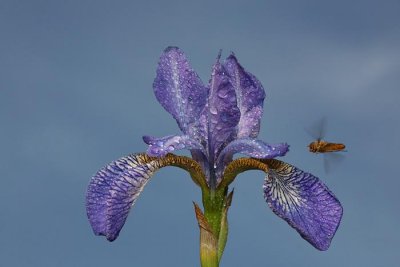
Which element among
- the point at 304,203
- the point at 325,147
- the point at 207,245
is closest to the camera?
the point at 207,245

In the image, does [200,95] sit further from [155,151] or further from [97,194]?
[97,194]

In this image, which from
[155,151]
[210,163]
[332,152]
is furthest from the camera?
[332,152]

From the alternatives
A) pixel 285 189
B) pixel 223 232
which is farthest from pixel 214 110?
pixel 223 232

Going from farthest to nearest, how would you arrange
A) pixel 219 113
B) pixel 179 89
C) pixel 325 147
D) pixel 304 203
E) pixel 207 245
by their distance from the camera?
pixel 325 147
pixel 179 89
pixel 219 113
pixel 304 203
pixel 207 245

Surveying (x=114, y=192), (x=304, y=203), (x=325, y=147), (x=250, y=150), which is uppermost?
(x=325, y=147)

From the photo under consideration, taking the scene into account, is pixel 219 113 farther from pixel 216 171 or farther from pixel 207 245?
pixel 207 245

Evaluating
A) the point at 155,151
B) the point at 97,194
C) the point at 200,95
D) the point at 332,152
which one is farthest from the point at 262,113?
the point at 332,152
